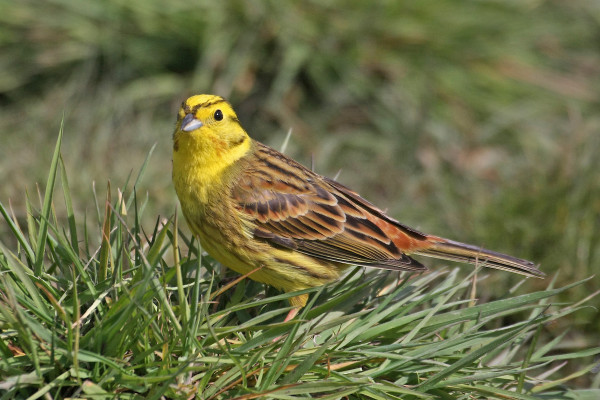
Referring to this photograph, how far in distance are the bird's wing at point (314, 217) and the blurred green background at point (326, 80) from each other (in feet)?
6.50

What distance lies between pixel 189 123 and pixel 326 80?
3.31 meters

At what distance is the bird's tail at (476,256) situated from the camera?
→ 11.5 feet

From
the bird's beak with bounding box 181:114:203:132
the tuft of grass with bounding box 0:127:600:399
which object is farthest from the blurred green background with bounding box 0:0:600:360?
the tuft of grass with bounding box 0:127:600:399

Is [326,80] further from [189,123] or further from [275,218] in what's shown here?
[189,123]

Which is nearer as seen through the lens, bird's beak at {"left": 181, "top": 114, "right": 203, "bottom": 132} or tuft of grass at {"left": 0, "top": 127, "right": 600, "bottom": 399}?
tuft of grass at {"left": 0, "top": 127, "right": 600, "bottom": 399}

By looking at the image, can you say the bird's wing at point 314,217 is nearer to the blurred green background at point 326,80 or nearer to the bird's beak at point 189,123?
the bird's beak at point 189,123

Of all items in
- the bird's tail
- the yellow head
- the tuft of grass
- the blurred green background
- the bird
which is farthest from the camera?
the blurred green background

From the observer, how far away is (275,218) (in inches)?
138

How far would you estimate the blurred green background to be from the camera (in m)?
6.16

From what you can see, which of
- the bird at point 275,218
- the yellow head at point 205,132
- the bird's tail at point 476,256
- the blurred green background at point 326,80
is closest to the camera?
the bird at point 275,218

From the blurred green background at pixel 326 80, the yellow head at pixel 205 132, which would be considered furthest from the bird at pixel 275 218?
the blurred green background at pixel 326 80

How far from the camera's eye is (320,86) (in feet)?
21.4

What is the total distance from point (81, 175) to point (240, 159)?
1690 mm

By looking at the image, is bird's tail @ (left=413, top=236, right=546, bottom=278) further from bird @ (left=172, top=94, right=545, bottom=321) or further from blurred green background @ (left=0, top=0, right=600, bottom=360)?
blurred green background @ (left=0, top=0, right=600, bottom=360)
